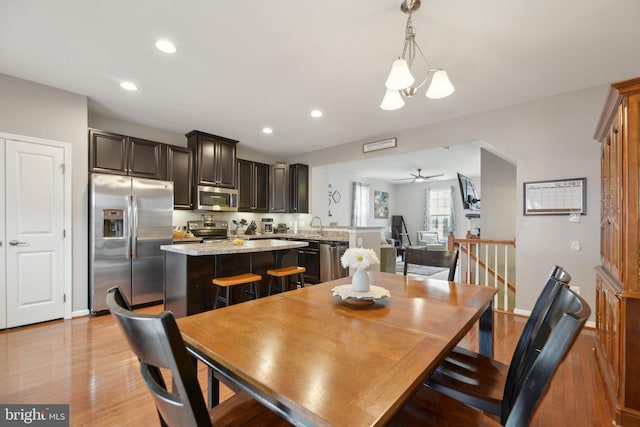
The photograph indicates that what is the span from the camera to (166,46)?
2.42 meters

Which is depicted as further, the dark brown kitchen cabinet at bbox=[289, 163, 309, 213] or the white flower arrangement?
the dark brown kitchen cabinet at bbox=[289, 163, 309, 213]

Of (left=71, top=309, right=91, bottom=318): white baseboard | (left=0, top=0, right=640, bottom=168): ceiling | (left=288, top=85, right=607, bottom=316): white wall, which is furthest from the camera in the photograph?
(left=71, top=309, right=91, bottom=318): white baseboard

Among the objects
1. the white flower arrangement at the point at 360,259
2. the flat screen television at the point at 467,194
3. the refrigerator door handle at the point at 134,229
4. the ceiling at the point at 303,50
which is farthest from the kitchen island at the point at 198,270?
the flat screen television at the point at 467,194

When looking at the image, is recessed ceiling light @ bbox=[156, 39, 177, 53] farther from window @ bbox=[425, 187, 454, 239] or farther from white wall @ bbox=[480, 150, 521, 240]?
window @ bbox=[425, 187, 454, 239]

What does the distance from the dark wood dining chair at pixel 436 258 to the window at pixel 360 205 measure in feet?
21.4

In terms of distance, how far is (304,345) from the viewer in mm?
951

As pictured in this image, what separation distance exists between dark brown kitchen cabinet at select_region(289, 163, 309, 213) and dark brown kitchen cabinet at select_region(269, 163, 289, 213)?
86 millimetres

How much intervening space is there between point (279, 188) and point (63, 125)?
11.6 feet

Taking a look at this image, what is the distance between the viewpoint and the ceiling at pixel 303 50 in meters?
2.01

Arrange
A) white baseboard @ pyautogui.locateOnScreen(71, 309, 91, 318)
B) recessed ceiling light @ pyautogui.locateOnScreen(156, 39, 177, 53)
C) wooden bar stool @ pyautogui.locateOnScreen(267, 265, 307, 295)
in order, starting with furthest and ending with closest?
1. white baseboard @ pyautogui.locateOnScreen(71, 309, 91, 318)
2. wooden bar stool @ pyautogui.locateOnScreen(267, 265, 307, 295)
3. recessed ceiling light @ pyautogui.locateOnScreen(156, 39, 177, 53)

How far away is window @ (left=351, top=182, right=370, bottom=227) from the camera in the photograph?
8992 mm

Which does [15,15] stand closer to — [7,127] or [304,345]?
→ [7,127]

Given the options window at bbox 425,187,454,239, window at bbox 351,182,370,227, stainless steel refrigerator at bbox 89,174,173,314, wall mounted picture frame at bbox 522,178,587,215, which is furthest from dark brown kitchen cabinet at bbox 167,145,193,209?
window at bbox 425,187,454,239

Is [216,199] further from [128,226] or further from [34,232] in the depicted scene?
[34,232]
